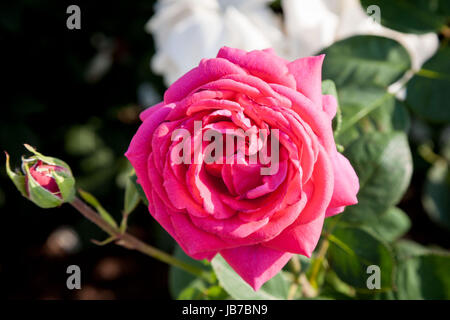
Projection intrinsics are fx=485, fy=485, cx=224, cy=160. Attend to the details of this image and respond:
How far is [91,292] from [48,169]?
1251 mm

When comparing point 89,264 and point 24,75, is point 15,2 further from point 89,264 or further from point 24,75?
point 89,264

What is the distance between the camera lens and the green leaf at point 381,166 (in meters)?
0.82

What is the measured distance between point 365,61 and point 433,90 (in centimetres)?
14

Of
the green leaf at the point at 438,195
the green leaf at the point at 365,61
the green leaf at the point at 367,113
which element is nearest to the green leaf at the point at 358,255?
the green leaf at the point at 367,113

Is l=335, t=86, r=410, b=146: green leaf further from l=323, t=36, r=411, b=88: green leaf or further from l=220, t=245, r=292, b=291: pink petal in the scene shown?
l=220, t=245, r=292, b=291: pink petal

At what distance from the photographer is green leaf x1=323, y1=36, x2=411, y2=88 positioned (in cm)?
86


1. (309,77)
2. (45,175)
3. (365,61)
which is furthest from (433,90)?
(45,175)

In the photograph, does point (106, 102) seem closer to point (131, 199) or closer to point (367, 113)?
point (131, 199)

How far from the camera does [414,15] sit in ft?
3.02

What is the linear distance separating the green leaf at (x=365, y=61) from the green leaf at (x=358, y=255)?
0.27 metres

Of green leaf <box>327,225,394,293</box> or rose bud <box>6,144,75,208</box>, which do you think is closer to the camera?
rose bud <box>6,144,75,208</box>

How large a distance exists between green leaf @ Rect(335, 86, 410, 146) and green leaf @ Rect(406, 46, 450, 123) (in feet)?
0.11

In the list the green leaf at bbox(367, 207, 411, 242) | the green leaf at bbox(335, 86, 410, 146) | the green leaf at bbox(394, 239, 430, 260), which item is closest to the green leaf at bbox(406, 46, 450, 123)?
the green leaf at bbox(335, 86, 410, 146)

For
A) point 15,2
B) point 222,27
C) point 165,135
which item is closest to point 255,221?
point 165,135
